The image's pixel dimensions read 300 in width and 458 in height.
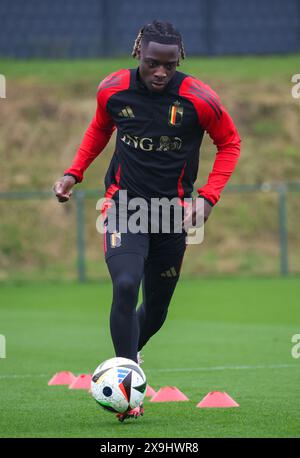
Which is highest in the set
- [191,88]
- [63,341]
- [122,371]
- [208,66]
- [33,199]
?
[208,66]

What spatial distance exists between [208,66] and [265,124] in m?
2.93

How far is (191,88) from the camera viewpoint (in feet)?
25.7

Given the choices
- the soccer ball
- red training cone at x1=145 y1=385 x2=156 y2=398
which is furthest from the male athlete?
red training cone at x1=145 y1=385 x2=156 y2=398

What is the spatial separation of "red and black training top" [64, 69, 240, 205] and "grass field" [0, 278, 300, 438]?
59.8 inches

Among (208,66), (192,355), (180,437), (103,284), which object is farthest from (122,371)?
(208,66)

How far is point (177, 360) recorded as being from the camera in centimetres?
1155

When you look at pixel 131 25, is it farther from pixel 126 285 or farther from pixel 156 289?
pixel 126 285

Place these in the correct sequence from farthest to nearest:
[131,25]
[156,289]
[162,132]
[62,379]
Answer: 1. [131,25]
2. [62,379]
3. [156,289]
4. [162,132]

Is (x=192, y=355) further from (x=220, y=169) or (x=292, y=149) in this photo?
(x=292, y=149)

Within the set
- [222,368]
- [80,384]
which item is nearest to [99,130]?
[80,384]

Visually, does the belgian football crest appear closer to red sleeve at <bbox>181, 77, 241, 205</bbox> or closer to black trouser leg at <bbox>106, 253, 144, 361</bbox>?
red sleeve at <bbox>181, 77, 241, 205</bbox>

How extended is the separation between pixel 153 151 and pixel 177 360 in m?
4.15
